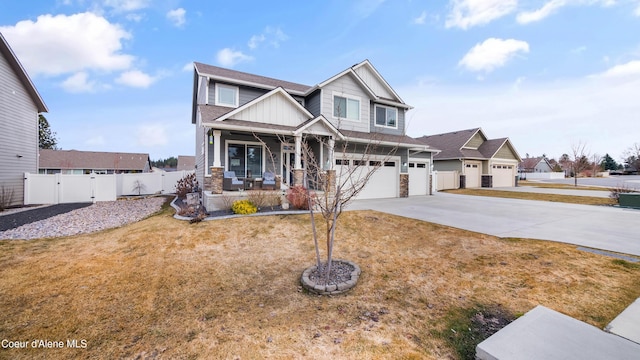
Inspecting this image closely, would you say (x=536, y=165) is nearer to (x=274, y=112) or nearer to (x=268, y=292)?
(x=274, y=112)

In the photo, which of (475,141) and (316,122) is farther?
(475,141)

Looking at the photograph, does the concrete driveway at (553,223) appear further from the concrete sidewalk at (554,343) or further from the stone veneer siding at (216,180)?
the stone veneer siding at (216,180)

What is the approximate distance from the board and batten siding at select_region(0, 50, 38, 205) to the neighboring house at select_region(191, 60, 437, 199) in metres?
8.72

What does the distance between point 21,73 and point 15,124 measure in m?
2.79

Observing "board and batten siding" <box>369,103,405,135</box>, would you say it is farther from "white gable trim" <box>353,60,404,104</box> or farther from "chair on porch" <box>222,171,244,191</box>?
"chair on porch" <box>222,171,244,191</box>

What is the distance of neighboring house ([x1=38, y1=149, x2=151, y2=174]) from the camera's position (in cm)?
3381

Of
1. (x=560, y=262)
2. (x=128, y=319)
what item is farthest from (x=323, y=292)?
(x=560, y=262)

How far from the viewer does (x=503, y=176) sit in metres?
27.7

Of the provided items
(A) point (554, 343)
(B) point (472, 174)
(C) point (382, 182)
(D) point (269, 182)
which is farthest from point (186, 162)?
(A) point (554, 343)

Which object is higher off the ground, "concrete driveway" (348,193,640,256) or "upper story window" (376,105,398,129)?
"upper story window" (376,105,398,129)

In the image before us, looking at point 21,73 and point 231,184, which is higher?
point 21,73

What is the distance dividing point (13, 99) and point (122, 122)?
7.63 metres

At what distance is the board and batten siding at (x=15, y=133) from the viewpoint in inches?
486

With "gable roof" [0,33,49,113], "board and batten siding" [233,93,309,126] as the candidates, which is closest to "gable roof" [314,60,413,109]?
"board and batten siding" [233,93,309,126]
